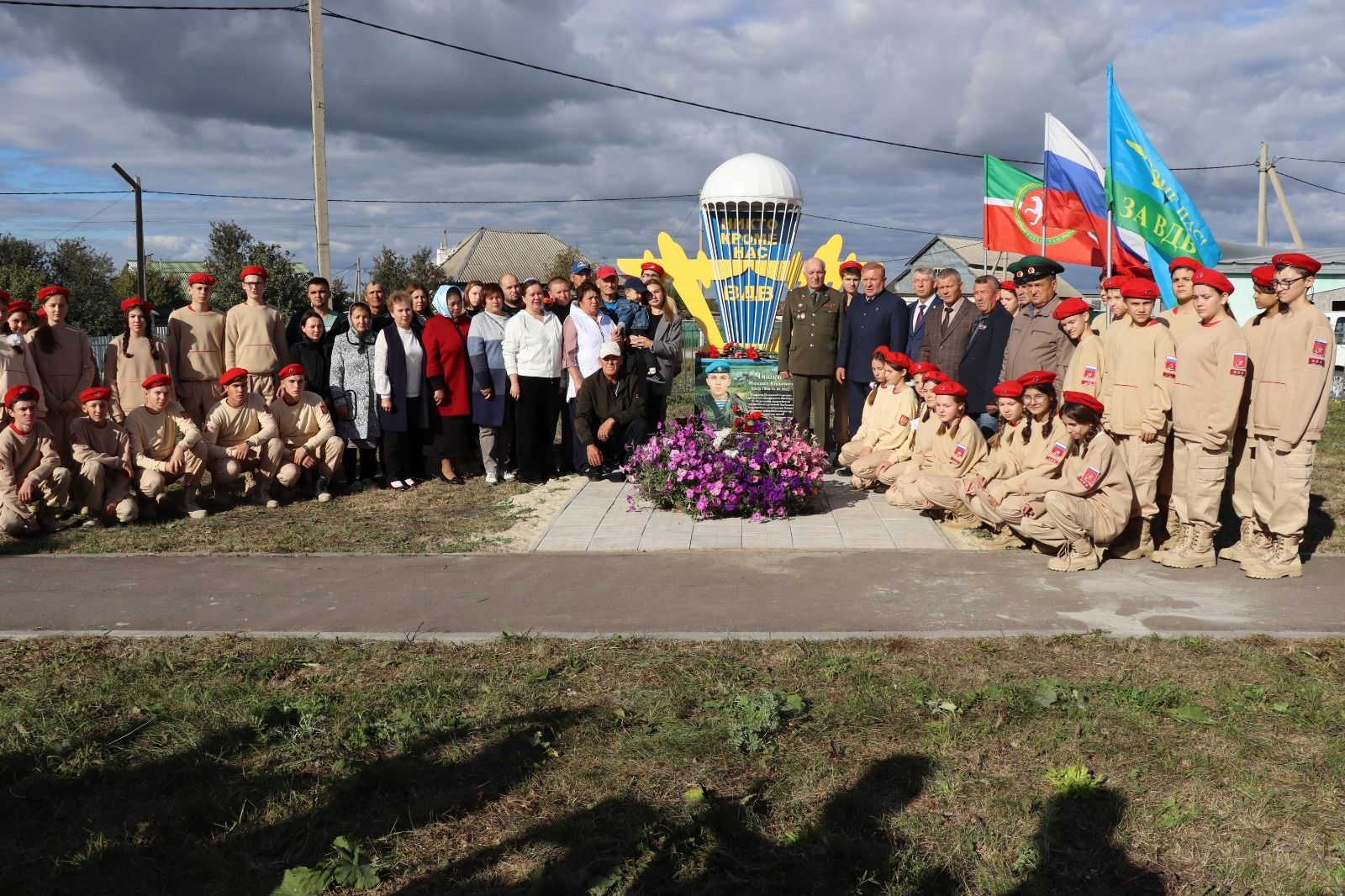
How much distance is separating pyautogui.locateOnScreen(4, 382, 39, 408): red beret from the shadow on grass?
4615mm

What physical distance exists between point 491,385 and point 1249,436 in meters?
6.16

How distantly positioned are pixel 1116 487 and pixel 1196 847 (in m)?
3.52

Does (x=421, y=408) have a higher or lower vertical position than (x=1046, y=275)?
lower

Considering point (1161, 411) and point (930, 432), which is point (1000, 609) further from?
point (930, 432)

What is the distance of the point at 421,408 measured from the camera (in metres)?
9.77

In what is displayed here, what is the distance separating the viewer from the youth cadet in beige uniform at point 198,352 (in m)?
9.06

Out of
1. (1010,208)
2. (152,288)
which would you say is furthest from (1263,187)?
(152,288)

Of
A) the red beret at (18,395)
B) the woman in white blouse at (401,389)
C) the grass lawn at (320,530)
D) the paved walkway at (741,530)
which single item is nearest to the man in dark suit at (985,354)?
the paved walkway at (741,530)

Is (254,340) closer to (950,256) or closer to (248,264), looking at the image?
(248,264)

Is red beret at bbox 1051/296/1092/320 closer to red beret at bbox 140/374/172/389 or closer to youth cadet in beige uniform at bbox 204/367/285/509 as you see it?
youth cadet in beige uniform at bbox 204/367/285/509

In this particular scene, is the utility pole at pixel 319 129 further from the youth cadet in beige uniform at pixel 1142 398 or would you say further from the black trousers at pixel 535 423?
the youth cadet in beige uniform at pixel 1142 398

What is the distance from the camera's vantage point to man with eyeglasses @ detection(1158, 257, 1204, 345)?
6.81 meters

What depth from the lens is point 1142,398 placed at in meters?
6.80

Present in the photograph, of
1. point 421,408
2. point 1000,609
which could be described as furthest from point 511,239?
point 1000,609
